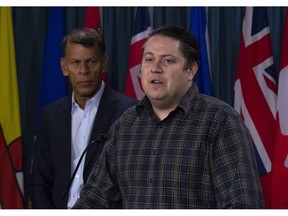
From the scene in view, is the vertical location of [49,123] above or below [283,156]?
above

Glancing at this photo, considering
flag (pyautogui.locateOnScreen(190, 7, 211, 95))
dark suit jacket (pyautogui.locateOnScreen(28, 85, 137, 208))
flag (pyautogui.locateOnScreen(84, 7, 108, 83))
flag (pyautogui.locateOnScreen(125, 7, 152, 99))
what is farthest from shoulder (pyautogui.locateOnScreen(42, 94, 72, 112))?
flag (pyautogui.locateOnScreen(190, 7, 211, 95))

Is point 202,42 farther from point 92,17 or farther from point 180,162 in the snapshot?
point 180,162

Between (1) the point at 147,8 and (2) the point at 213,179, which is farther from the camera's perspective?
(1) the point at 147,8

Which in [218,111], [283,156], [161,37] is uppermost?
[161,37]

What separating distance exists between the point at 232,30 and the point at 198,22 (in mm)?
240

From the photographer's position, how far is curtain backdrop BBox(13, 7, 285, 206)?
3.81 metres

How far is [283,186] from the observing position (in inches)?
138

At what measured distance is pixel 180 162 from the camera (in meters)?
1.75

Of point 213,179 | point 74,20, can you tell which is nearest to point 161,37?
point 213,179

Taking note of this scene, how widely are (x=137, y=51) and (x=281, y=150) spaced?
3.44 feet

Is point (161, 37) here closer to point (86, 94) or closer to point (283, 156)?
point (86, 94)

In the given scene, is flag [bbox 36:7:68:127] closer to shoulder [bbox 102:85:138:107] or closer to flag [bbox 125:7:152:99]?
flag [bbox 125:7:152:99]

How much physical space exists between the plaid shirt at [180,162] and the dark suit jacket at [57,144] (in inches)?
40.3

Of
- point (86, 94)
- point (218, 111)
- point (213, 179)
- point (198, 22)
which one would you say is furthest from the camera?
point (198, 22)
